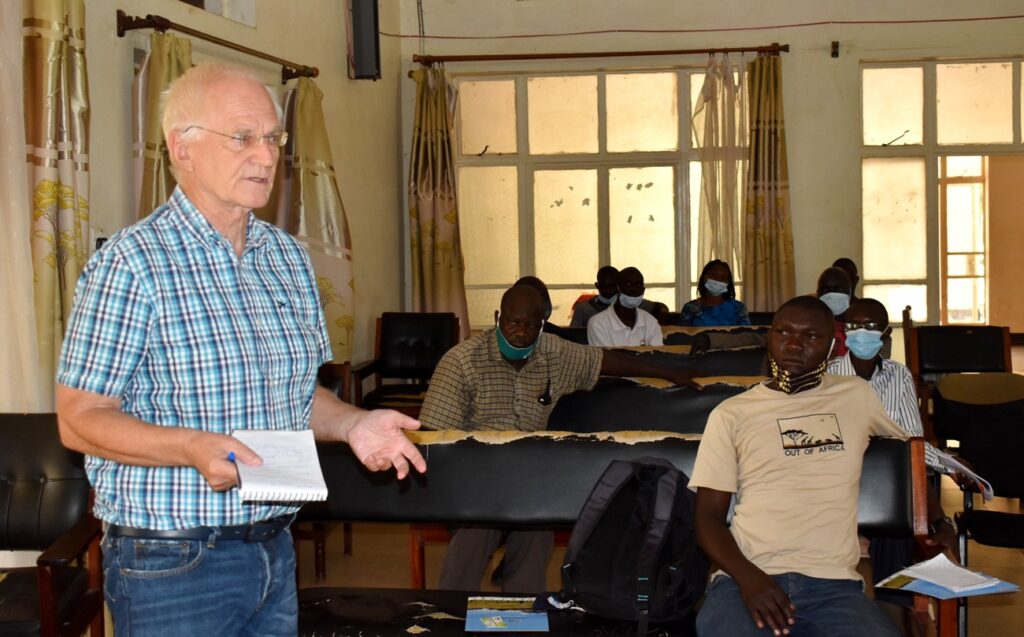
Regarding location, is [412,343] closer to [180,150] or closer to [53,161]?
[53,161]

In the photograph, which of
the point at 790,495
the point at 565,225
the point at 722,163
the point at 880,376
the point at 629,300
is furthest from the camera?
the point at 565,225

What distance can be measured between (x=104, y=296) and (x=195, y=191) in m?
0.24

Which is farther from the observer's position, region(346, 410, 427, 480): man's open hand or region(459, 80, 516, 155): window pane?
region(459, 80, 516, 155): window pane

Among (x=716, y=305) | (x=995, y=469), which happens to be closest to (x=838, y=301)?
(x=716, y=305)

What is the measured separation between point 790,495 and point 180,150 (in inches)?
73.0

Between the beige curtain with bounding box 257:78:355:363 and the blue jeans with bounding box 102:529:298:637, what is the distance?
181 inches

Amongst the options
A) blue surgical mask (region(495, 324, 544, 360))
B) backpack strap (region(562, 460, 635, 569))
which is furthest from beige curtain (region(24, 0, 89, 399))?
backpack strap (region(562, 460, 635, 569))

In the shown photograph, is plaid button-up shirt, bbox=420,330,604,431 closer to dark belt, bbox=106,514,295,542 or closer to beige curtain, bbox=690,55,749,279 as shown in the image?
dark belt, bbox=106,514,295,542

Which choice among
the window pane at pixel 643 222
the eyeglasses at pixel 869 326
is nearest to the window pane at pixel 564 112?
the window pane at pixel 643 222

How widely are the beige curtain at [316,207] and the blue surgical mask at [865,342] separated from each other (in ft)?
11.3

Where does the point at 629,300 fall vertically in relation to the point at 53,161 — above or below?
below

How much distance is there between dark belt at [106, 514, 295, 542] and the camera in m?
1.56

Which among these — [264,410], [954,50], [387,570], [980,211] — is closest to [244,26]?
[387,570]

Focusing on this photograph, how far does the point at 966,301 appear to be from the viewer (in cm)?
1398
